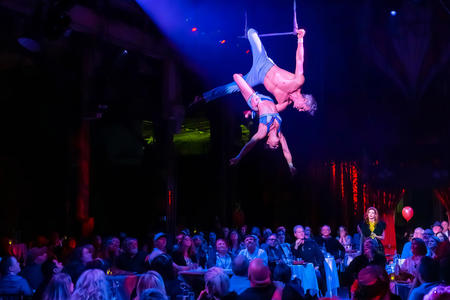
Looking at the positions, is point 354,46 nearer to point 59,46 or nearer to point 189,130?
point 189,130

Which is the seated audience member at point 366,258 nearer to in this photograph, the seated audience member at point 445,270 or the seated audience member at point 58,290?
the seated audience member at point 445,270

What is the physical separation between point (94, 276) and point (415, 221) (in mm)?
15019

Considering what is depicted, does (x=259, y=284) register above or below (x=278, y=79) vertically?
below

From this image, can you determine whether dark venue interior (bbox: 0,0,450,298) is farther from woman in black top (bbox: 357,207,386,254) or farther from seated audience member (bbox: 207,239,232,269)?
woman in black top (bbox: 357,207,386,254)

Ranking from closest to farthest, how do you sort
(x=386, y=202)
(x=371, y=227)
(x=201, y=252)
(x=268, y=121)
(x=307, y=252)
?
1. (x=307, y=252)
2. (x=201, y=252)
3. (x=371, y=227)
4. (x=268, y=121)
5. (x=386, y=202)

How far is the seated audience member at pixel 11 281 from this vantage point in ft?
15.6

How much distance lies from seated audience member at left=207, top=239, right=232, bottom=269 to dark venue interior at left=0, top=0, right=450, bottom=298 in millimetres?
3955

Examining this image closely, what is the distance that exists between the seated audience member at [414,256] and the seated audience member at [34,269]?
3730 mm

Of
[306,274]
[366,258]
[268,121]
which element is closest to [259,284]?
[366,258]

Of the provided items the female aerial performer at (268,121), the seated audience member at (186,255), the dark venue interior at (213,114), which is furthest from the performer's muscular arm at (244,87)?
the seated audience member at (186,255)

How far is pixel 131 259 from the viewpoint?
20.0 feet

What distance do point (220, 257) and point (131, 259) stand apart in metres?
1.20

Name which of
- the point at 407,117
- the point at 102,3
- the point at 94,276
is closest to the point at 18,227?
the point at 102,3

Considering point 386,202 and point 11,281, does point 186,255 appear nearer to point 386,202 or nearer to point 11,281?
point 11,281
